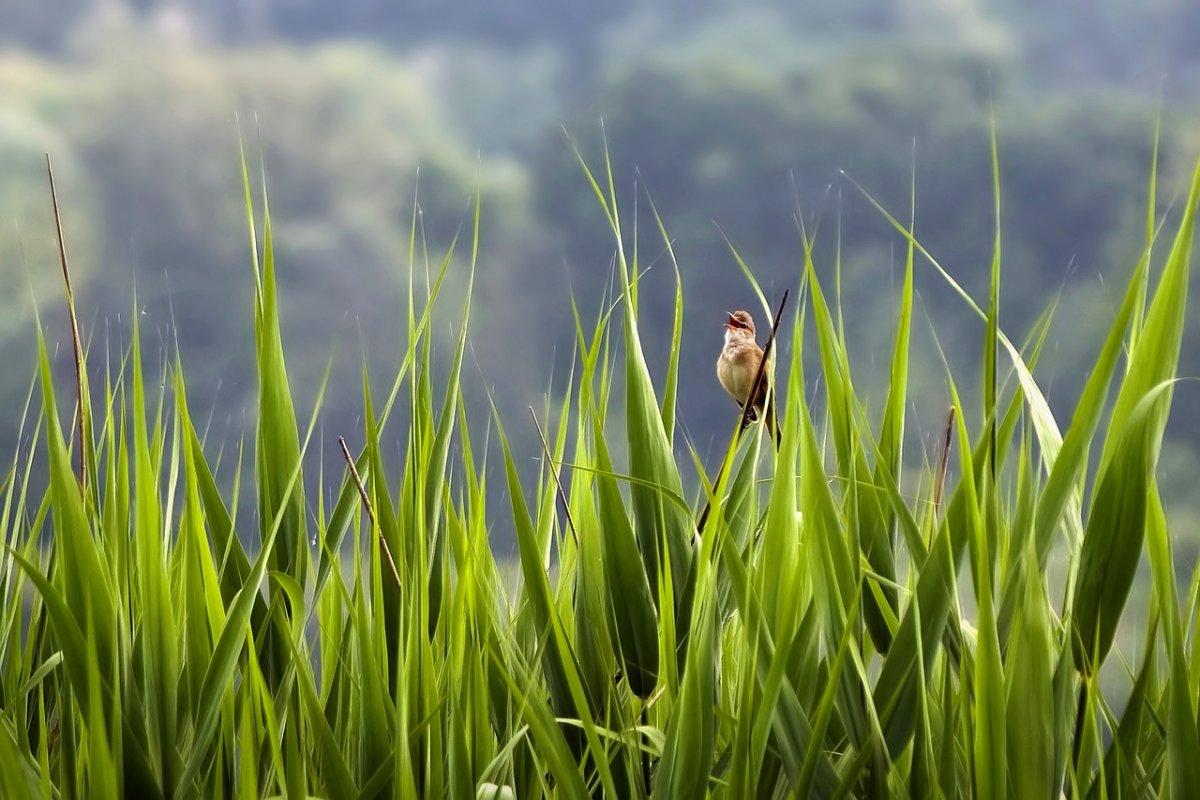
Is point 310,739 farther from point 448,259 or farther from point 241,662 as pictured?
point 448,259

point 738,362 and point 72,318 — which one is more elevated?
point 72,318

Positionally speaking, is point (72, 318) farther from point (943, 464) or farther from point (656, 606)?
point (943, 464)

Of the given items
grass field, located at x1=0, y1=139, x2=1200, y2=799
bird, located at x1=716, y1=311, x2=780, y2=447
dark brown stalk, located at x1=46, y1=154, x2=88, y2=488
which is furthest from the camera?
bird, located at x1=716, y1=311, x2=780, y2=447

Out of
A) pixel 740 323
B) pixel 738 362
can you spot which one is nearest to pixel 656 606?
pixel 738 362

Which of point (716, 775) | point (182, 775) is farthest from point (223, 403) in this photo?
point (716, 775)

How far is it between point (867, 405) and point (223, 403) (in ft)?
1.37

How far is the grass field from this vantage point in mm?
539

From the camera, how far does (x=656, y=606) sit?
712 mm

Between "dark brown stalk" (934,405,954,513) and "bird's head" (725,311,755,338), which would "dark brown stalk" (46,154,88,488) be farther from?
"bird's head" (725,311,755,338)

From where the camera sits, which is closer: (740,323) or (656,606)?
(656,606)

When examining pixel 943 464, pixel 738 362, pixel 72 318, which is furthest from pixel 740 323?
pixel 72 318

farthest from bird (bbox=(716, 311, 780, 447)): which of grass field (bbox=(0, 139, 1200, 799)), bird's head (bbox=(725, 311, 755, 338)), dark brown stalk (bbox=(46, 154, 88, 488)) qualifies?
dark brown stalk (bbox=(46, 154, 88, 488))

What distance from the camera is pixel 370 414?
2.28 ft

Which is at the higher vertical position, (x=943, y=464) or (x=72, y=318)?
(x=72, y=318)
